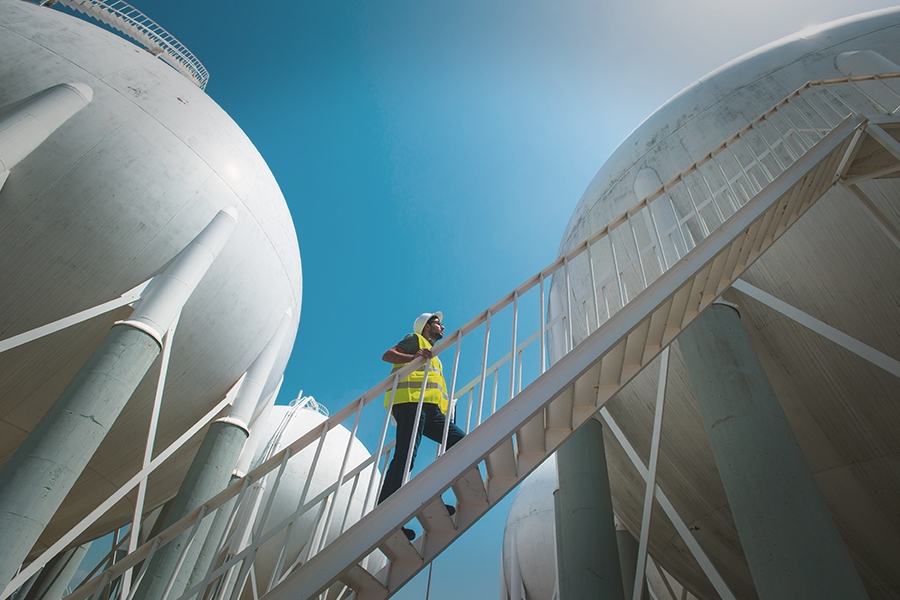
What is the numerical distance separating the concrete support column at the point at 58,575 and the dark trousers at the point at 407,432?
33.4 feet

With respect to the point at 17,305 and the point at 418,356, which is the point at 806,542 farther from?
the point at 17,305

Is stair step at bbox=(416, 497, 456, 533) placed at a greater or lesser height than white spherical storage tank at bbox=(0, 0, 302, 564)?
lesser

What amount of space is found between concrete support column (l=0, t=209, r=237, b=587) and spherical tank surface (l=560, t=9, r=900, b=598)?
15.9 feet

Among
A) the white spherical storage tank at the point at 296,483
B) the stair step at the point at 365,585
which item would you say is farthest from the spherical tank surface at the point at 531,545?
the stair step at the point at 365,585

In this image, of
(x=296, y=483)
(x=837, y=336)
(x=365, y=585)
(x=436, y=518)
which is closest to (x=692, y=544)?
(x=837, y=336)

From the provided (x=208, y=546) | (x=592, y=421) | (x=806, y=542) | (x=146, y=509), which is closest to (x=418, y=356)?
(x=806, y=542)

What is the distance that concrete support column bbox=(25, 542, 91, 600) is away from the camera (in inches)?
382

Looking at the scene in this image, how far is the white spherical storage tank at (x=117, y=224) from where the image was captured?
5.16m

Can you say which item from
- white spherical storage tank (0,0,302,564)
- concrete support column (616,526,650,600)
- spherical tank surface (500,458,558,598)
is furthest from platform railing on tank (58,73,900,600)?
spherical tank surface (500,458,558,598)

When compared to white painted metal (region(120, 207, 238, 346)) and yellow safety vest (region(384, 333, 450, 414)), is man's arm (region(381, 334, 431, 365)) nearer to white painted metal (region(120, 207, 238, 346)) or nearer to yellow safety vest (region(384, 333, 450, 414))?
yellow safety vest (region(384, 333, 450, 414))

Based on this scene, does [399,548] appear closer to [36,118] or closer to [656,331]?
[656,331]

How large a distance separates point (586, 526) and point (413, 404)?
3037 mm

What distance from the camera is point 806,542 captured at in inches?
119

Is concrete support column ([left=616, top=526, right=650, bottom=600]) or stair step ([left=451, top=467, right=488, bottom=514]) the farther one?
concrete support column ([left=616, top=526, right=650, bottom=600])
